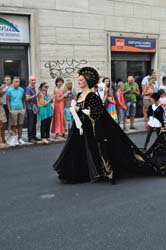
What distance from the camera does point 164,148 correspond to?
7.37m

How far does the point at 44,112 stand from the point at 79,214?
644 centimetres

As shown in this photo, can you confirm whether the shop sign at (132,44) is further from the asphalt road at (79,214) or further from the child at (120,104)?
the asphalt road at (79,214)

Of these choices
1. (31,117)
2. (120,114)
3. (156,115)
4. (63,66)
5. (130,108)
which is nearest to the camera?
(156,115)

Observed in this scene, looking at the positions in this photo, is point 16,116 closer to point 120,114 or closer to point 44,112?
point 44,112

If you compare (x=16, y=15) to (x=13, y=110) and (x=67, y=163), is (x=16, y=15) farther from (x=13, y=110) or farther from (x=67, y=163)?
(x=67, y=163)

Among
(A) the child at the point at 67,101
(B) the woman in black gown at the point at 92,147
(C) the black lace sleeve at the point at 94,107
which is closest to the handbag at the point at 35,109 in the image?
(A) the child at the point at 67,101

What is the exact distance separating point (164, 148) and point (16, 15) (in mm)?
7459

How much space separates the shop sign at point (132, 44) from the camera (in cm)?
1520

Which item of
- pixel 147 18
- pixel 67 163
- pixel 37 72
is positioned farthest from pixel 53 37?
pixel 67 163

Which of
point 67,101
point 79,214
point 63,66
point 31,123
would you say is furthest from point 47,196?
point 63,66

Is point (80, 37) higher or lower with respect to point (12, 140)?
higher

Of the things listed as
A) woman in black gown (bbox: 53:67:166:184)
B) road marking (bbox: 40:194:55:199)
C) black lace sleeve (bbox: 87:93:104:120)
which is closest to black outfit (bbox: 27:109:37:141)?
woman in black gown (bbox: 53:67:166:184)

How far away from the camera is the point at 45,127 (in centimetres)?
1136

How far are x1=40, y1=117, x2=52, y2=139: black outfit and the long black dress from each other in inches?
183
